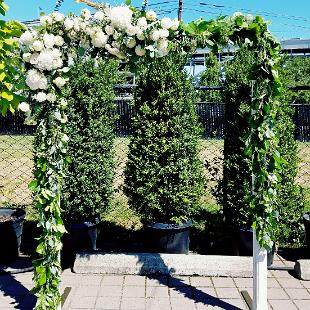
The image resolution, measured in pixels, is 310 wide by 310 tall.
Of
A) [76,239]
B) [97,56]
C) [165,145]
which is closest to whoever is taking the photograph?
[97,56]

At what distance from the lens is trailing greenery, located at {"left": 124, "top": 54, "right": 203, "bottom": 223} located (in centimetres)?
475

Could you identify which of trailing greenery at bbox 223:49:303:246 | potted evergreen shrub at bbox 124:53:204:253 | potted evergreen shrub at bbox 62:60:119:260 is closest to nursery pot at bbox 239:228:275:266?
trailing greenery at bbox 223:49:303:246

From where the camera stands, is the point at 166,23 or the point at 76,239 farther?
the point at 76,239

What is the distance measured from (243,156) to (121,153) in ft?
22.7

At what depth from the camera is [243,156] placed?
479 cm

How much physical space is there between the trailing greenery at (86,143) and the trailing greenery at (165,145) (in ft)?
1.18

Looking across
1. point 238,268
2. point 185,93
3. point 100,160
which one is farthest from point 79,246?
point 185,93

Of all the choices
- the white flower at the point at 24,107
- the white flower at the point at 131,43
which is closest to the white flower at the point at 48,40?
the white flower at the point at 24,107

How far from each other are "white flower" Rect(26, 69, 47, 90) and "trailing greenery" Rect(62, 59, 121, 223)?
4.78 ft

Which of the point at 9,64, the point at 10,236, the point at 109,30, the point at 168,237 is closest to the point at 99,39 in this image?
Result: the point at 109,30

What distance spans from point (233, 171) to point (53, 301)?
7.68 ft

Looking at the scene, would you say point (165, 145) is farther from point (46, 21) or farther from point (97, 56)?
point (46, 21)

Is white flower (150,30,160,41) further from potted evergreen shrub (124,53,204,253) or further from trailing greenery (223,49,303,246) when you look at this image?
trailing greenery (223,49,303,246)

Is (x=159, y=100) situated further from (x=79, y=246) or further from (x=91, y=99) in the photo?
(x=79, y=246)
